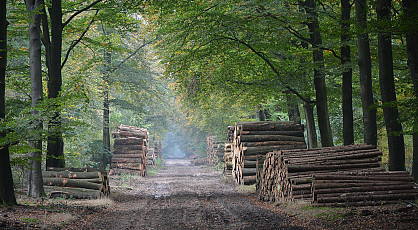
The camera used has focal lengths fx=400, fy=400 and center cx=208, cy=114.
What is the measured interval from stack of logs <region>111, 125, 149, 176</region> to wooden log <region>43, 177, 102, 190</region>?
12772 millimetres

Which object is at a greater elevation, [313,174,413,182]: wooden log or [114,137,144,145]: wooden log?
[114,137,144,145]: wooden log

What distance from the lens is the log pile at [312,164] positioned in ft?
37.3

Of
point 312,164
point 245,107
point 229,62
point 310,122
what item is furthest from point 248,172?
point 312,164

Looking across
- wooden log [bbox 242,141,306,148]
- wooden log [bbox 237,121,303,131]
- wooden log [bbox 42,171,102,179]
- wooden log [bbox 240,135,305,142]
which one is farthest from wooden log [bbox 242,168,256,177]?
wooden log [bbox 42,171,102,179]

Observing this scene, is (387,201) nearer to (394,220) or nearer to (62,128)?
(394,220)

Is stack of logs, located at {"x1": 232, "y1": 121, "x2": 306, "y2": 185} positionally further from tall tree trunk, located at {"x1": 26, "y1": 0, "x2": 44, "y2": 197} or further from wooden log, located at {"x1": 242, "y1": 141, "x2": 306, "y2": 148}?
tall tree trunk, located at {"x1": 26, "y1": 0, "x2": 44, "y2": 197}

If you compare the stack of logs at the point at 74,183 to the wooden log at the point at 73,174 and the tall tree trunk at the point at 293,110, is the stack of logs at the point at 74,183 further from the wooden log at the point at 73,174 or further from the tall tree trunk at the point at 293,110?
the tall tree trunk at the point at 293,110

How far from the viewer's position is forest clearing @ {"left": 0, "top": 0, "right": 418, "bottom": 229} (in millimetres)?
9180

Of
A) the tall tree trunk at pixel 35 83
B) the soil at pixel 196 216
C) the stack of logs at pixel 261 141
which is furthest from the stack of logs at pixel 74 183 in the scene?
the stack of logs at pixel 261 141

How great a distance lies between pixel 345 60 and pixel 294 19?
7.91 ft

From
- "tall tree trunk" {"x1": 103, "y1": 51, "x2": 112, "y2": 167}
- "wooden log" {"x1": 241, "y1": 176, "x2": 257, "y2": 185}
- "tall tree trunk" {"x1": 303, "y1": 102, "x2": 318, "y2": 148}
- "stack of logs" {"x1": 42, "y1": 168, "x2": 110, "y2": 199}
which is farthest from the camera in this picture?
"tall tree trunk" {"x1": 103, "y1": 51, "x2": 112, "y2": 167}

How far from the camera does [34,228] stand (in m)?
7.44

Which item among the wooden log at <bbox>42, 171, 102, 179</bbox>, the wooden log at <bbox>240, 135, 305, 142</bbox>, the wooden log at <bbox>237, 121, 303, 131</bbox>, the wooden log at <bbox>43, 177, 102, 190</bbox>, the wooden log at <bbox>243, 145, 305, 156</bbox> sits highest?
the wooden log at <bbox>237, 121, 303, 131</bbox>

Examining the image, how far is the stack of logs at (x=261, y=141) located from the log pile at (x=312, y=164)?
6739 millimetres
